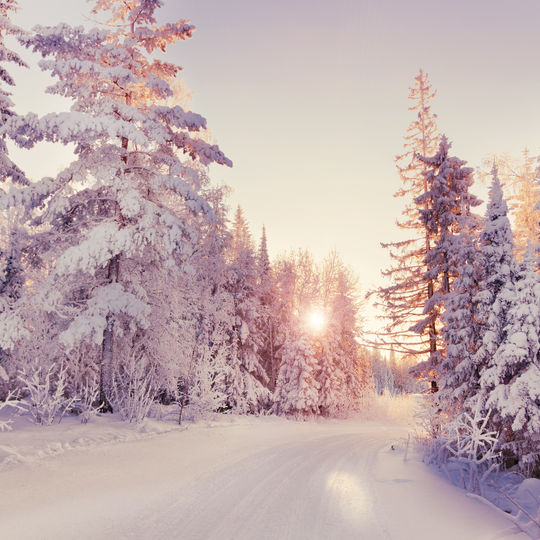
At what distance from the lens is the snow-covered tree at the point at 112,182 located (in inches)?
470

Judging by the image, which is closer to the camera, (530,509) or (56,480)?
(56,480)

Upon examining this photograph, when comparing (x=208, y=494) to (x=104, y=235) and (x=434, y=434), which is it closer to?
(x=104, y=235)

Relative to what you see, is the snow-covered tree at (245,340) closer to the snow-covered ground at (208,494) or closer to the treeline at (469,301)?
the treeline at (469,301)

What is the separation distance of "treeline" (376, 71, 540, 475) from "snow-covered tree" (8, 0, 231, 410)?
954 centimetres

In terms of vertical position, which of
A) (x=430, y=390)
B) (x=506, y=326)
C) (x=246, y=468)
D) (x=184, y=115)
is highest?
(x=184, y=115)

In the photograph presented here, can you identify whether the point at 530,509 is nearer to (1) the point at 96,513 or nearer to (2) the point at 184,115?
(1) the point at 96,513

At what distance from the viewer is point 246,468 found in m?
8.72

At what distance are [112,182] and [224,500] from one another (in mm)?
10229

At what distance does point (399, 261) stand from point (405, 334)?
3.54m

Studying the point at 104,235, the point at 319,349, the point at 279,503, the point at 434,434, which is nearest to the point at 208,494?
the point at 279,503

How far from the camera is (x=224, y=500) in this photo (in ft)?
20.7

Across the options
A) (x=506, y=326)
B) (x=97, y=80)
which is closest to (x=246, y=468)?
(x=506, y=326)

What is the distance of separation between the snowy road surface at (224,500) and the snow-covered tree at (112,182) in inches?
186

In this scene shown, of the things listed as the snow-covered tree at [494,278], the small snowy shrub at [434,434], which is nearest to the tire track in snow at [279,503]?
the small snowy shrub at [434,434]
